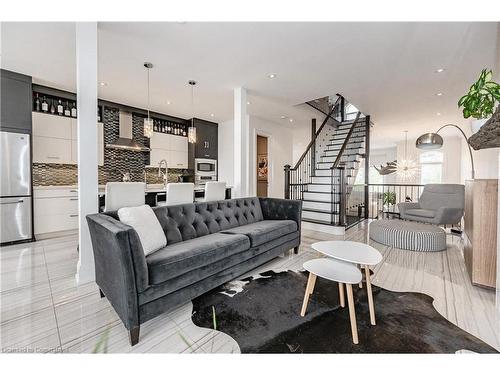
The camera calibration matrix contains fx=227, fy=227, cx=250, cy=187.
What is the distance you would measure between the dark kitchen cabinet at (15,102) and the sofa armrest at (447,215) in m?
7.11

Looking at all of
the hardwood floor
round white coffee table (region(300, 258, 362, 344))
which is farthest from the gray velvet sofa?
round white coffee table (region(300, 258, 362, 344))

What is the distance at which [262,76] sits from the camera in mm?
3703

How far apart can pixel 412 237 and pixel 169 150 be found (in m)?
5.42

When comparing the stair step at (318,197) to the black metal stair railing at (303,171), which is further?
the black metal stair railing at (303,171)

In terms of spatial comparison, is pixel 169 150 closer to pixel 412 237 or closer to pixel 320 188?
A: pixel 320 188

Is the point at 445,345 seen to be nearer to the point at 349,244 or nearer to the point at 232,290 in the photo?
the point at 349,244

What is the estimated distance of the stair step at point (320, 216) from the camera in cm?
473

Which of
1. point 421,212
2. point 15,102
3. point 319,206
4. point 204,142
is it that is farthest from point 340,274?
point 204,142

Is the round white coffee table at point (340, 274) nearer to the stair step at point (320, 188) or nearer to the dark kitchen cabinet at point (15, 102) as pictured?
the stair step at point (320, 188)

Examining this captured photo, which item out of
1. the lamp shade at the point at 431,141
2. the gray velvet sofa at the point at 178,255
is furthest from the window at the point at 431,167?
the gray velvet sofa at the point at 178,255

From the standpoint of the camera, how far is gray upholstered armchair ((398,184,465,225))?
13.5 feet

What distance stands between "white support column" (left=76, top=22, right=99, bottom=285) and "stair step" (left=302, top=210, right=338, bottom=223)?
404 cm

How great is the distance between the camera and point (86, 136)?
238 centimetres

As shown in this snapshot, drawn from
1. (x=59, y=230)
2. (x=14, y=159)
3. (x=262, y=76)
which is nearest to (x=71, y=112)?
(x=14, y=159)
